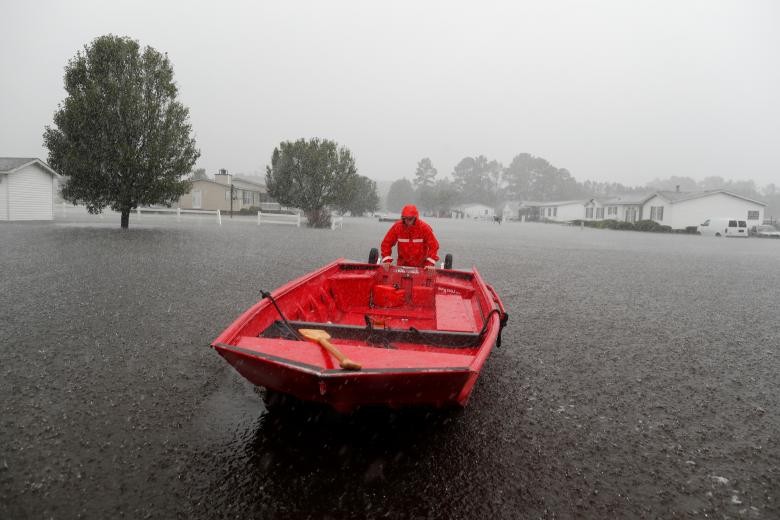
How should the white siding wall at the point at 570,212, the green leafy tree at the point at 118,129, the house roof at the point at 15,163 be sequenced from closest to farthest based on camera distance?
the green leafy tree at the point at 118,129 < the house roof at the point at 15,163 < the white siding wall at the point at 570,212

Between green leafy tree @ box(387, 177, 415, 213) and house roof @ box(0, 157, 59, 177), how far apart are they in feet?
341

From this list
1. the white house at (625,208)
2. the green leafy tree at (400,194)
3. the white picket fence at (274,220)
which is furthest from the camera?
the green leafy tree at (400,194)

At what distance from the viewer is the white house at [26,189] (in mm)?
25922

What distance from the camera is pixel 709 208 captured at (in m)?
47.8

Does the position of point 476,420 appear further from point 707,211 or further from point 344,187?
point 707,211

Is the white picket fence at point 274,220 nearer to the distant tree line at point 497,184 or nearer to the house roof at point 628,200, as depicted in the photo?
the house roof at point 628,200

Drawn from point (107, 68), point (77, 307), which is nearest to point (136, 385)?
point (77, 307)

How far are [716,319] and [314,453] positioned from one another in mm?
7468

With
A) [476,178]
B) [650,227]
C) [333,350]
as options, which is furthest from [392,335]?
[476,178]

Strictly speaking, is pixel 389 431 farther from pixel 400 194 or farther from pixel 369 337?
pixel 400 194

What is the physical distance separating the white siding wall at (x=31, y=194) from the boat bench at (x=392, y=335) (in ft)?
94.2

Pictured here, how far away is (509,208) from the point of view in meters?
114

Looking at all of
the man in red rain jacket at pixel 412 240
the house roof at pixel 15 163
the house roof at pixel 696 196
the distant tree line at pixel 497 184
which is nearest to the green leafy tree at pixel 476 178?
the distant tree line at pixel 497 184

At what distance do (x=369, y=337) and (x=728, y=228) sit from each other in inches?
1820
